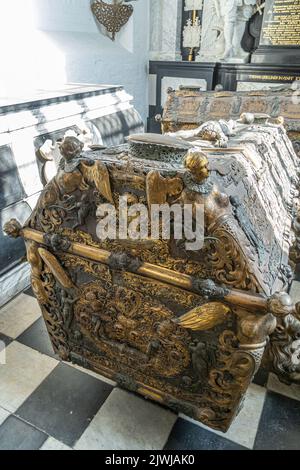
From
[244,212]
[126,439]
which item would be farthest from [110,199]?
[126,439]

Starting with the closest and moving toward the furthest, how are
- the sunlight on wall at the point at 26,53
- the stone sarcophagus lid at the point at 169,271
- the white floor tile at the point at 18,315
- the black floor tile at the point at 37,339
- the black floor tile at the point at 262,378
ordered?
the stone sarcophagus lid at the point at 169,271 < the black floor tile at the point at 262,378 < the black floor tile at the point at 37,339 < the white floor tile at the point at 18,315 < the sunlight on wall at the point at 26,53

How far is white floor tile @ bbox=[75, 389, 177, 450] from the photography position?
1.35 metres

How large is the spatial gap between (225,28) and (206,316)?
19.6 ft

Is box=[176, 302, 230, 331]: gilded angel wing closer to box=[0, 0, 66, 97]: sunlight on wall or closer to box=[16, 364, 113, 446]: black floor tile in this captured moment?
box=[16, 364, 113, 446]: black floor tile

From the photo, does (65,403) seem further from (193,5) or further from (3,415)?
(193,5)

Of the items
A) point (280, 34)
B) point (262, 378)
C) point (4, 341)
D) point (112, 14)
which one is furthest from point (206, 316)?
point (280, 34)

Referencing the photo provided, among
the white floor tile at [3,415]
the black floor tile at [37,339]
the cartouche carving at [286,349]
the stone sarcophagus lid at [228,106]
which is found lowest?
the black floor tile at [37,339]

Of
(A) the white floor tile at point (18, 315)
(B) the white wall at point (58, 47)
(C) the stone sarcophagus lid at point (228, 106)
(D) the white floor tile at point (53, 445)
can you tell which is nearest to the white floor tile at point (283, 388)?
(D) the white floor tile at point (53, 445)

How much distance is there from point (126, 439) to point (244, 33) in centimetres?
638

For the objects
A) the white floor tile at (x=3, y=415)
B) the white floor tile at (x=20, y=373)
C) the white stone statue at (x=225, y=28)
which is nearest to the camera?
the white floor tile at (x=3, y=415)

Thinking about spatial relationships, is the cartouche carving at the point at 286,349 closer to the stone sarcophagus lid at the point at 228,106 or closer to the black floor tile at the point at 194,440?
the black floor tile at the point at 194,440

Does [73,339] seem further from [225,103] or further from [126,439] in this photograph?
[225,103]

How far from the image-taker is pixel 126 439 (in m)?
1.37

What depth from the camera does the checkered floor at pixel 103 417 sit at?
136cm
